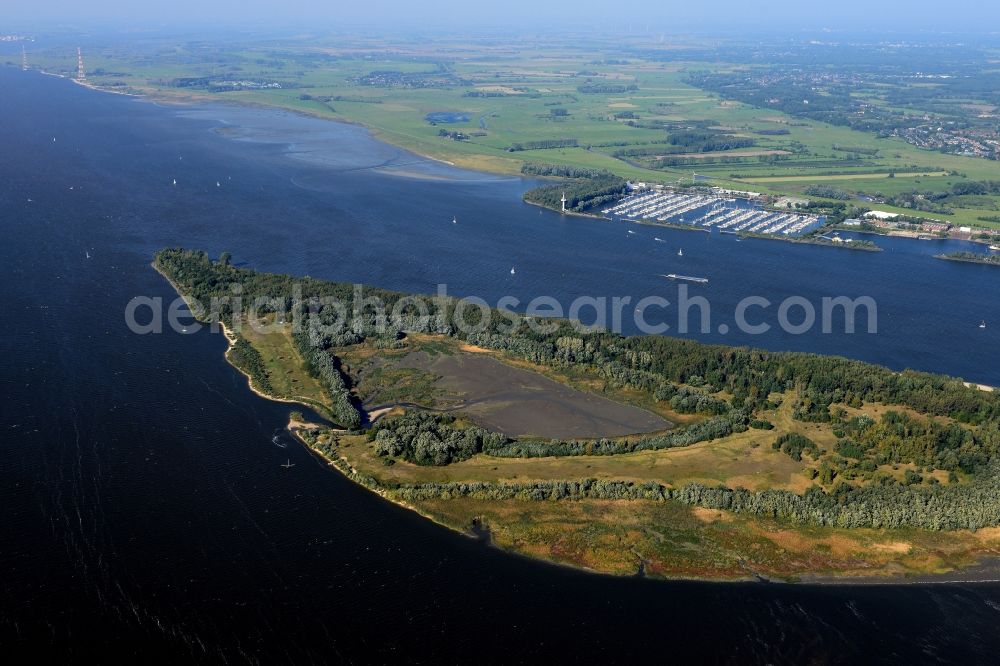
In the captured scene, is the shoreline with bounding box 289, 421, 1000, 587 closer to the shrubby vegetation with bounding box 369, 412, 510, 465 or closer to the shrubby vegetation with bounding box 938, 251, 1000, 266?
the shrubby vegetation with bounding box 369, 412, 510, 465

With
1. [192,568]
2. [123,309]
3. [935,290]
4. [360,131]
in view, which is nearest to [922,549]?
[192,568]

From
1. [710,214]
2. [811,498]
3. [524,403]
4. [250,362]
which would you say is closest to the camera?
[811,498]

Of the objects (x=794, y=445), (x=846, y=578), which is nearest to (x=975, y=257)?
(x=794, y=445)

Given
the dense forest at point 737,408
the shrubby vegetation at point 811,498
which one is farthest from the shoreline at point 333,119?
the shrubby vegetation at point 811,498

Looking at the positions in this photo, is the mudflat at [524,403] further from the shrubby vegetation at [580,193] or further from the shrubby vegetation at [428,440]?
the shrubby vegetation at [580,193]

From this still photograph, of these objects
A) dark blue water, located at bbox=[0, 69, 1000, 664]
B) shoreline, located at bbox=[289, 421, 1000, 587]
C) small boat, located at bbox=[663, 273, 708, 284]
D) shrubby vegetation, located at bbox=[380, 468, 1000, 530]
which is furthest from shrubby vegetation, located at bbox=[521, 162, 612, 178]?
shoreline, located at bbox=[289, 421, 1000, 587]

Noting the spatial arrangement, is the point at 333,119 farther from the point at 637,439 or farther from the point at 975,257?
the point at 637,439

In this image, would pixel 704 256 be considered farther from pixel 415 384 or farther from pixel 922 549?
pixel 922 549
